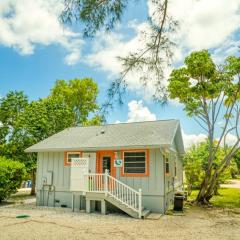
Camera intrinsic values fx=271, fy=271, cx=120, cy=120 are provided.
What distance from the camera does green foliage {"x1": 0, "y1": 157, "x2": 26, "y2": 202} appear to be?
15727 millimetres

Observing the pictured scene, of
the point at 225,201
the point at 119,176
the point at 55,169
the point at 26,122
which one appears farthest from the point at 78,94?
the point at 225,201

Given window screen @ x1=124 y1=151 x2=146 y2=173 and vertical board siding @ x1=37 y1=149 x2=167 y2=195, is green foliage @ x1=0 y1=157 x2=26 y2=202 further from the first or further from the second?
window screen @ x1=124 y1=151 x2=146 y2=173

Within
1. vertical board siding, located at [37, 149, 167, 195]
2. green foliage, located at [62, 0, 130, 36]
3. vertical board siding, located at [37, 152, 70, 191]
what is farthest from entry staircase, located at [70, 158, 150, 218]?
green foliage, located at [62, 0, 130, 36]

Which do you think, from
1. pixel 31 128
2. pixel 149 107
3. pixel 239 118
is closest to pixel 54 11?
pixel 149 107

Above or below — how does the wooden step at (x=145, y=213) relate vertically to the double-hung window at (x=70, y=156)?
below

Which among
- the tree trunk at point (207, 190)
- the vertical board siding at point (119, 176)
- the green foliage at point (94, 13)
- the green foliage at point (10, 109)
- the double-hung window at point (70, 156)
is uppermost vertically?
the green foliage at point (10, 109)

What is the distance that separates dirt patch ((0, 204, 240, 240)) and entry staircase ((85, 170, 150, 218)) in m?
0.50

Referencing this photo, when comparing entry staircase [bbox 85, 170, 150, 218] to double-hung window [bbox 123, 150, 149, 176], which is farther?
double-hung window [bbox 123, 150, 149, 176]

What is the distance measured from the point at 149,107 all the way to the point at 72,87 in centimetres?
3046

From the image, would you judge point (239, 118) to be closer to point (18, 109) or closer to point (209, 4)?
point (209, 4)

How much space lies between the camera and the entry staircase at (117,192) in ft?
39.8

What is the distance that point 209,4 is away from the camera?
187 inches

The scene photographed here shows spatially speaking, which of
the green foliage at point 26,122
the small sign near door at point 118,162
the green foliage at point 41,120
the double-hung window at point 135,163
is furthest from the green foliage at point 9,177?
the double-hung window at point 135,163

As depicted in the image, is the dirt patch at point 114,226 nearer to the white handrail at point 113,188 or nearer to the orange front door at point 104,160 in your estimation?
the white handrail at point 113,188
